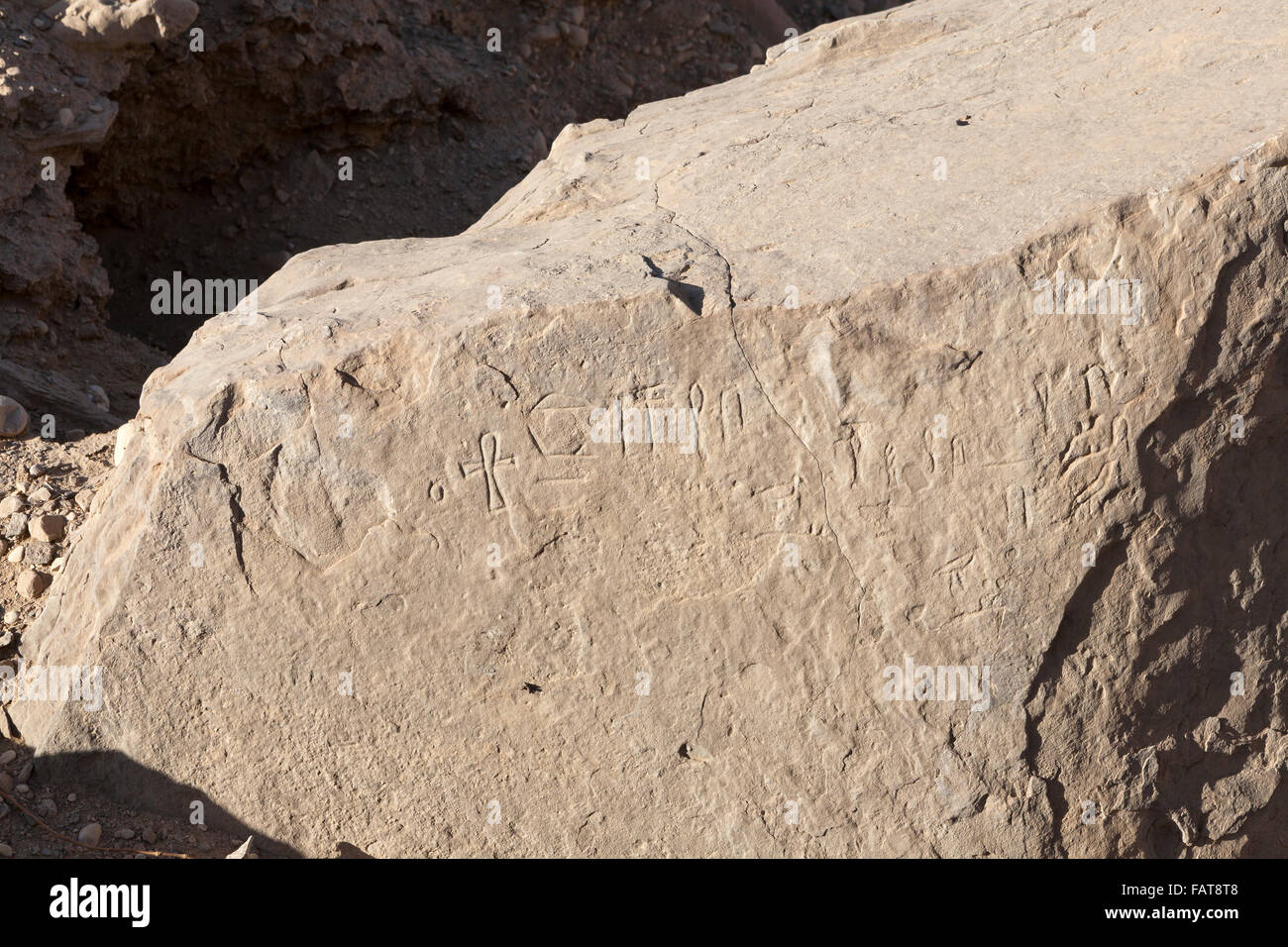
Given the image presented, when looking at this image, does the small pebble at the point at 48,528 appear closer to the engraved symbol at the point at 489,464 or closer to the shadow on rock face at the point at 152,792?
the shadow on rock face at the point at 152,792

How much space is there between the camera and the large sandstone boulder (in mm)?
2900

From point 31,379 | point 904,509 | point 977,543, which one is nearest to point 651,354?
point 904,509

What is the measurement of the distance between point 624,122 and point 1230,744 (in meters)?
2.55

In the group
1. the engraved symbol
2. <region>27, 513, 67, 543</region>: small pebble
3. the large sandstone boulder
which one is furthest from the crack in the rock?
<region>27, 513, 67, 543</region>: small pebble

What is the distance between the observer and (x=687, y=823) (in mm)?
3059

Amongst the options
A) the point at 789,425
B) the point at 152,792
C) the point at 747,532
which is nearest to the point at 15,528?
the point at 152,792

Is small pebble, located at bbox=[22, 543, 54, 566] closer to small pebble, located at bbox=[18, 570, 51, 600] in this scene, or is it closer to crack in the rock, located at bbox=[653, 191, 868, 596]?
small pebble, located at bbox=[18, 570, 51, 600]

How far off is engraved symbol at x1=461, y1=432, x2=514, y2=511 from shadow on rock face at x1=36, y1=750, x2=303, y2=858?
1.01 m

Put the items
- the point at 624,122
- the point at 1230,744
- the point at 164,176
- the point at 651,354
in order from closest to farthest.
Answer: the point at 651,354 → the point at 1230,744 → the point at 624,122 → the point at 164,176

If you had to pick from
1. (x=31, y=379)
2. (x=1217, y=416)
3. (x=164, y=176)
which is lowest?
(x=1217, y=416)

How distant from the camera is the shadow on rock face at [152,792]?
10.2 ft

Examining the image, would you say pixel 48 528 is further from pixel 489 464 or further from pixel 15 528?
pixel 489 464

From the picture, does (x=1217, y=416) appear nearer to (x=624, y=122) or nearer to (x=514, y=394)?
(x=514, y=394)

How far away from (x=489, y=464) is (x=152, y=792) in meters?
1.15
